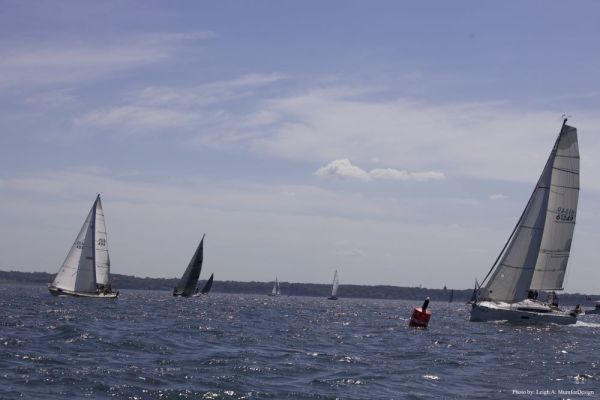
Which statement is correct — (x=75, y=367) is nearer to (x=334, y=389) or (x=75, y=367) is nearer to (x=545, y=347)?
(x=334, y=389)

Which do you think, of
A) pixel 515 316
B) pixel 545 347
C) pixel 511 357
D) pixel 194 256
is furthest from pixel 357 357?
pixel 194 256

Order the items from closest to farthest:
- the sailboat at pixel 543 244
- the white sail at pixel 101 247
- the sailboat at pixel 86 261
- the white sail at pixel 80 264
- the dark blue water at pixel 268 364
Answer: the dark blue water at pixel 268 364
the sailboat at pixel 543 244
the white sail at pixel 80 264
the sailboat at pixel 86 261
the white sail at pixel 101 247

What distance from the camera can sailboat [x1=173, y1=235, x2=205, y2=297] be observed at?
11131 centimetres

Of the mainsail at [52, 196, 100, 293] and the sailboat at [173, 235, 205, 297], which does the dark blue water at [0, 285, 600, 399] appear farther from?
the sailboat at [173, 235, 205, 297]

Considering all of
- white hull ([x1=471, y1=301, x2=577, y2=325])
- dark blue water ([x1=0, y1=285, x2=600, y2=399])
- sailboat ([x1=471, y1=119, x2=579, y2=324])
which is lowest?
dark blue water ([x1=0, y1=285, x2=600, y2=399])

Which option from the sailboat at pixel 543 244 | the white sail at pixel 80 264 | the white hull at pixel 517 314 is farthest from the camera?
the white sail at pixel 80 264

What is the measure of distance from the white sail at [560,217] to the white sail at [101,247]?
135 ft

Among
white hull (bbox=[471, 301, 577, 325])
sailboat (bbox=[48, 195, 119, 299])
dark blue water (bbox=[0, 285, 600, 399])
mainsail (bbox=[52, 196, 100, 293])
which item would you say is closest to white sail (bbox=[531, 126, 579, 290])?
white hull (bbox=[471, 301, 577, 325])

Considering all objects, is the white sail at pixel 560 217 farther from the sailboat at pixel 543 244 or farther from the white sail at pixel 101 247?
the white sail at pixel 101 247

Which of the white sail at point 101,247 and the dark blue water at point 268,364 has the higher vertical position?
the white sail at point 101,247

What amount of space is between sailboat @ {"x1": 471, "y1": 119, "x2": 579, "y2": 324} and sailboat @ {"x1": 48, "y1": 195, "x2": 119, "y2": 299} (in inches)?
1484

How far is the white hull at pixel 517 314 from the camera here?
57000 mm

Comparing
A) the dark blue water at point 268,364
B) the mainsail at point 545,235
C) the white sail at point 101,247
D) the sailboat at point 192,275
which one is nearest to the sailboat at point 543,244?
→ the mainsail at point 545,235

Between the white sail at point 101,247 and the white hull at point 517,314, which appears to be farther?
the white sail at point 101,247
